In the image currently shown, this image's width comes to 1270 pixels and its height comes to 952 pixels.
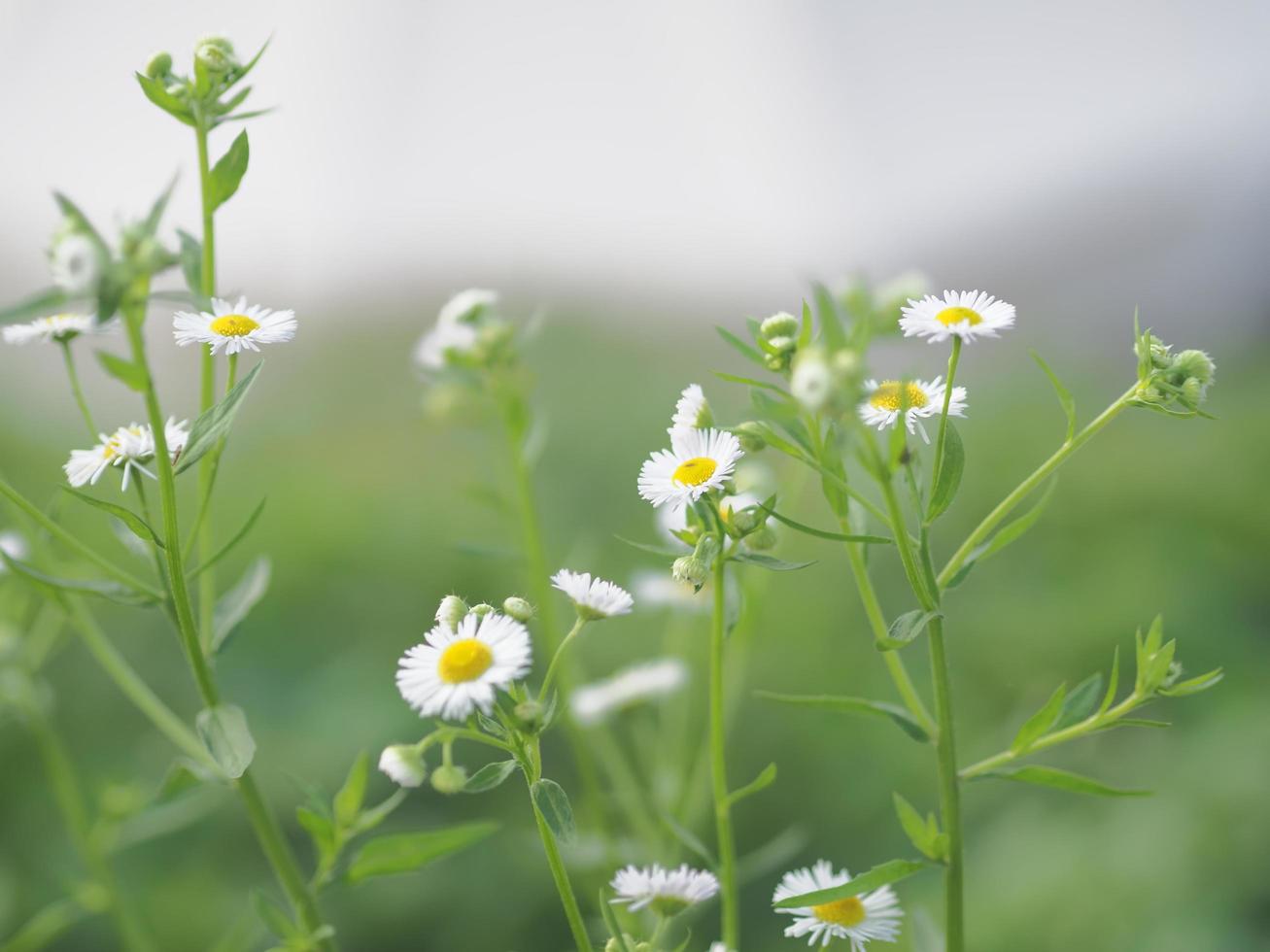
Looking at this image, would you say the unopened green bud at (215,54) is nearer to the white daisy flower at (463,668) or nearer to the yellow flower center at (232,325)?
the yellow flower center at (232,325)

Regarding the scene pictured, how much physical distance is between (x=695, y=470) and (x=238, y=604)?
25cm

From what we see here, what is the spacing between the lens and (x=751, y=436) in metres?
0.43

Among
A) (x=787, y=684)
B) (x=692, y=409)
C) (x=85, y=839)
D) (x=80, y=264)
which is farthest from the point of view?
(x=787, y=684)

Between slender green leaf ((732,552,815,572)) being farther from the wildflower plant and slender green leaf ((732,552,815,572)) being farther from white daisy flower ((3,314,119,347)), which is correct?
white daisy flower ((3,314,119,347))

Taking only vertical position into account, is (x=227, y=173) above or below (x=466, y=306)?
above

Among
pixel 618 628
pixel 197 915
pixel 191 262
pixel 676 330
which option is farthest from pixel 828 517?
pixel 676 330

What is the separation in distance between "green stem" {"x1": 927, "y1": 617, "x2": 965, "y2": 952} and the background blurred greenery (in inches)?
3.1

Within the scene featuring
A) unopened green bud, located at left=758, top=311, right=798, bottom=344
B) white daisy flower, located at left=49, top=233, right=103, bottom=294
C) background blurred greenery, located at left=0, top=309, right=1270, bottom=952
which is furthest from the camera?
background blurred greenery, located at left=0, top=309, right=1270, bottom=952

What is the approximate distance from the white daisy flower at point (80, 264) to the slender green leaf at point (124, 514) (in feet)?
0.31

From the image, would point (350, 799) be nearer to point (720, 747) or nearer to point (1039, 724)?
point (720, 747)

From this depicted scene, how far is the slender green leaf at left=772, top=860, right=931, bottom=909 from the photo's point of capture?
403 millimetres

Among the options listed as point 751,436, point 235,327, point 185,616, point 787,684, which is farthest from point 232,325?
point 787,684

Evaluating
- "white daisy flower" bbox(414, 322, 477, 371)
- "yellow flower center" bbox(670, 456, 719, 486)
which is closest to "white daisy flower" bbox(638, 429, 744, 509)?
"yellow flower center" bbox(670, 456, 719, 486)

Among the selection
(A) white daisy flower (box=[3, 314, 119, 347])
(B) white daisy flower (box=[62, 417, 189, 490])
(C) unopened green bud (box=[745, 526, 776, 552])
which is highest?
(A) white daisy flower (box=[3, 314, 119, 347])
